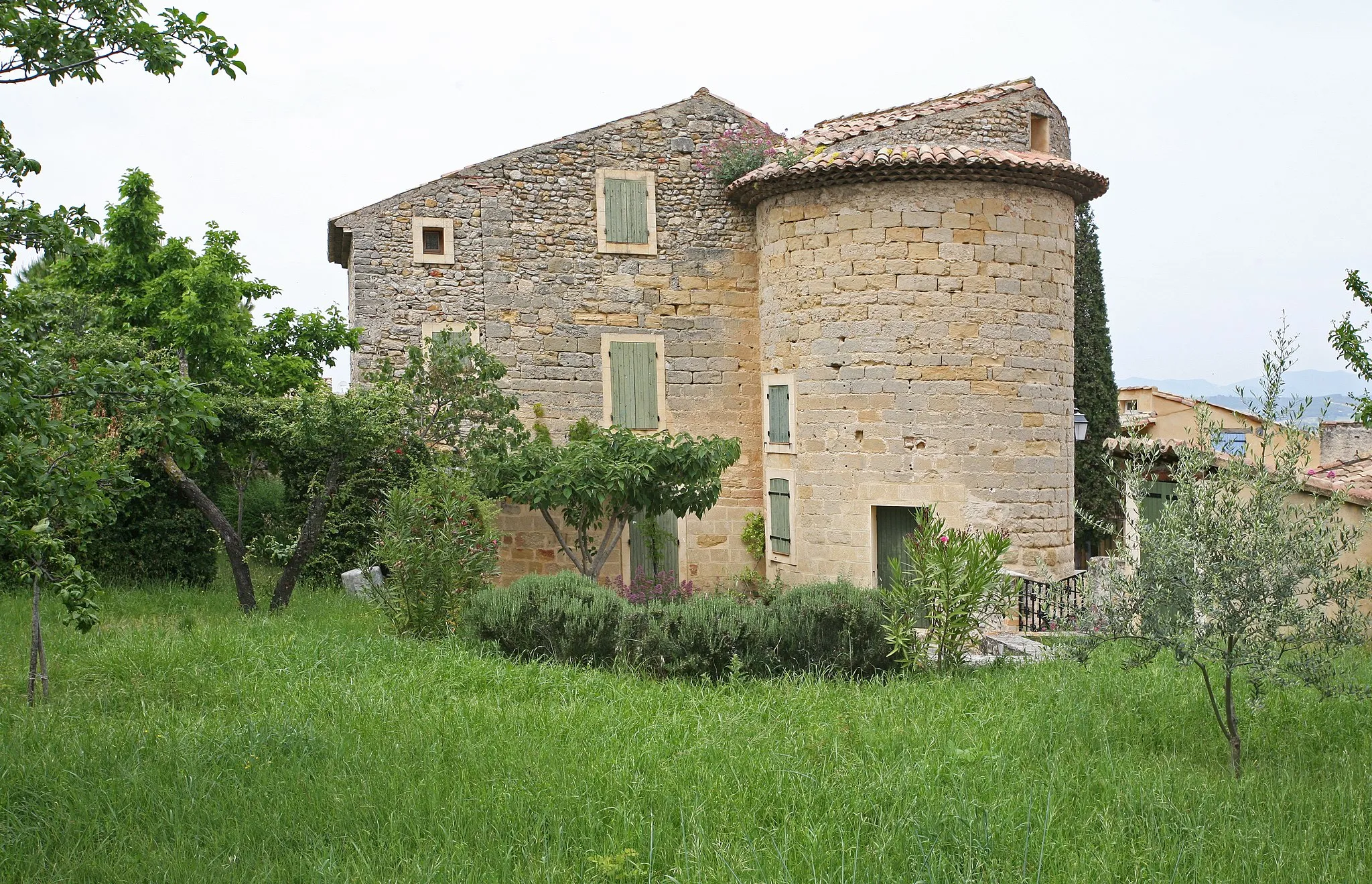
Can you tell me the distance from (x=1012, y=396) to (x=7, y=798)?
9.80m

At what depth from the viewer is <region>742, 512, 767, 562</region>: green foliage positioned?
13500 millimetres

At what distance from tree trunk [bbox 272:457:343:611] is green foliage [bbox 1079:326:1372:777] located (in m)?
7.93

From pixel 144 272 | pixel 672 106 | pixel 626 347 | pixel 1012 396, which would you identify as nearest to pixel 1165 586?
pixel 1012 396

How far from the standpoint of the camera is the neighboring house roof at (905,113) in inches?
513

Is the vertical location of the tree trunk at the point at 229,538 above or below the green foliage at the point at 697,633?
above

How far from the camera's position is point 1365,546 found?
10.4 meters

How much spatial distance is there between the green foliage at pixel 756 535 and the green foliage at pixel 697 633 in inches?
178

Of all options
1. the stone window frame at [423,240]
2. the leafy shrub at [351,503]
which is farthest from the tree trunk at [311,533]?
the stone window frame at [423,240]

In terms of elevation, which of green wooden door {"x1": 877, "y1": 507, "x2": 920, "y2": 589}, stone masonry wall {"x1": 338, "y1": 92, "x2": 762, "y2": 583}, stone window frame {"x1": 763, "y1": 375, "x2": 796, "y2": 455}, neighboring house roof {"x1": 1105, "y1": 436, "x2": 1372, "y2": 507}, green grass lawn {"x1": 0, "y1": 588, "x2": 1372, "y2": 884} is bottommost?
green grass lawn {"x1": 0, "y1": 588, "x2": 1372, "y2": 884}

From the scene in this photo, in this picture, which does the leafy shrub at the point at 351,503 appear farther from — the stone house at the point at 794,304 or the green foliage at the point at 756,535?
the green foliage at the point at 756,535

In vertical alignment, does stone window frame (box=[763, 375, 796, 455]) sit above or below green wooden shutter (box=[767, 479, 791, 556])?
above

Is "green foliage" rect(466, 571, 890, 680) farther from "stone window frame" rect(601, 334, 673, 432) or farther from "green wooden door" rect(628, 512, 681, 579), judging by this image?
"stone window frame" rect(601, 334, 673, 432)

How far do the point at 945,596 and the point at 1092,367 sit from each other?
11649 millimetres

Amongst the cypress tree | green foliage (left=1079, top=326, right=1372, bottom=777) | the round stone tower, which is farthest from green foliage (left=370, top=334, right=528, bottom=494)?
the cypress tree
